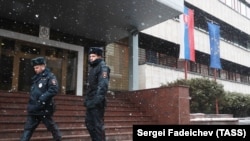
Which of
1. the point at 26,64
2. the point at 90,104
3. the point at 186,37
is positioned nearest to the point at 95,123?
the point at 90,104

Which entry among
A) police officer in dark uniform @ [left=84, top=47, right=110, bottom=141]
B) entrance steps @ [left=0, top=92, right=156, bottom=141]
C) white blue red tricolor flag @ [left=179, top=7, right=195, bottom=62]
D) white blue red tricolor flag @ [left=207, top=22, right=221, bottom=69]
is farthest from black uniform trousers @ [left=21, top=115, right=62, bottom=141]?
white blue red tricolor flag @ [left=207, top=22, right=221, bottom=69]

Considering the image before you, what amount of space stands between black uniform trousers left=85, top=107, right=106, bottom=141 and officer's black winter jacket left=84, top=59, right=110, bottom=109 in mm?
84

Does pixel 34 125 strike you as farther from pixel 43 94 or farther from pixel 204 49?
pixel 204 49

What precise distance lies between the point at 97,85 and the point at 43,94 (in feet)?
3.30

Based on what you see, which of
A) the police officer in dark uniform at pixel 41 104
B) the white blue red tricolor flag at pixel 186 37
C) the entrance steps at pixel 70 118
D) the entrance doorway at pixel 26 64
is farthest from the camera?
the white blue red tricolor flag at pixel 186 37

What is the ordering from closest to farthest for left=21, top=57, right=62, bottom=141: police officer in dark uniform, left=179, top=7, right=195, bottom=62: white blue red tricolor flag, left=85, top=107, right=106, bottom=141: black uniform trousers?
left=85, top=107, right=106, bottom=141: black uniform trousers, left=21, top=57, right=62, bottom=141: police officer in dark uniform, left=179, top=7, right=195, bottom=62: white blue red tricolor flag

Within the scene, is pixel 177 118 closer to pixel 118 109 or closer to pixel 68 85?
pixel 118 109

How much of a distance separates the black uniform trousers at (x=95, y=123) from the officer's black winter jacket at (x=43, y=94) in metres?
0.87

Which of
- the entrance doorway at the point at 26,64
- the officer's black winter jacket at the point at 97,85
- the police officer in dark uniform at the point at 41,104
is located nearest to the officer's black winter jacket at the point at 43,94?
the police officer in dark uniform at the point at 41,104

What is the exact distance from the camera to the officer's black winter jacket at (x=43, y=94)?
5488 mm

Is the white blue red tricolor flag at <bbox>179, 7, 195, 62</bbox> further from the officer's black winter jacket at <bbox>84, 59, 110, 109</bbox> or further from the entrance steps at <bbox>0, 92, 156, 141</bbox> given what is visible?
the officer's black winter jacket at <bbox>84, 59, 110, 109</bbox>

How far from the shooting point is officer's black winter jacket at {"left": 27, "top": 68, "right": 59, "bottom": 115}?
549cm

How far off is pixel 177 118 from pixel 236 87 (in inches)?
698

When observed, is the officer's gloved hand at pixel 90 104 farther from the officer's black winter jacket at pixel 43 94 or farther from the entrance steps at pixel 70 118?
the entrance steps at pixel 70 118
